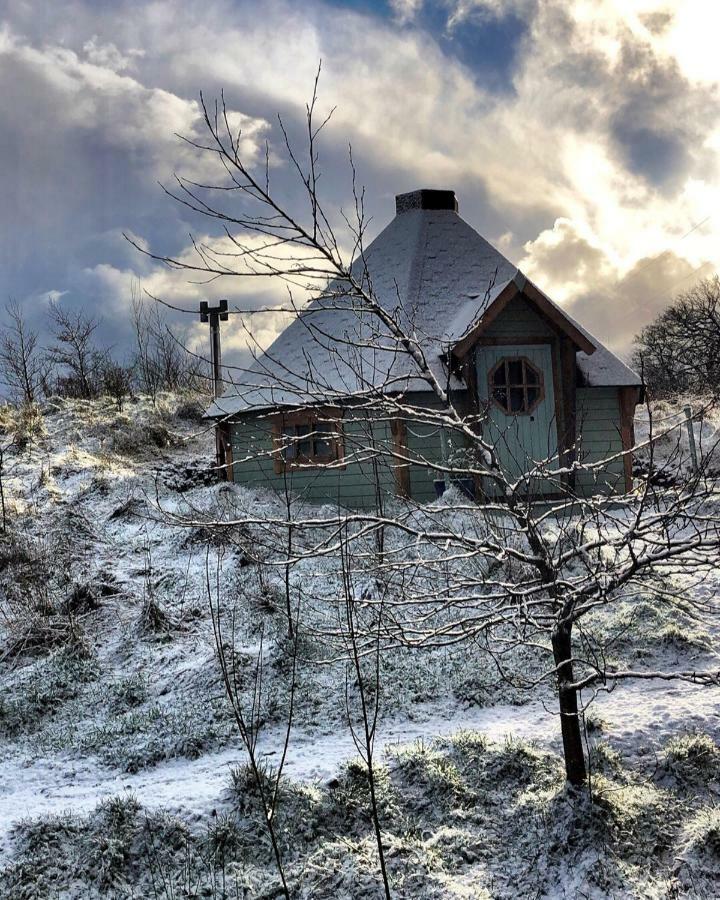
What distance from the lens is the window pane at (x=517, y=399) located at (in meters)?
13.1

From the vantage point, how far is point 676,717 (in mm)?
6309

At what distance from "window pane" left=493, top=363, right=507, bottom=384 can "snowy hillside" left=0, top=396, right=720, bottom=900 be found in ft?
15.8

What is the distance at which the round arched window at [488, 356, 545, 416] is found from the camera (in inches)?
515

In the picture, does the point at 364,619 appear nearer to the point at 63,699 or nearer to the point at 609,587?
the point at 63,699

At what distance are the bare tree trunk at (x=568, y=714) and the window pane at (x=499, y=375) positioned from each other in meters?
8.40

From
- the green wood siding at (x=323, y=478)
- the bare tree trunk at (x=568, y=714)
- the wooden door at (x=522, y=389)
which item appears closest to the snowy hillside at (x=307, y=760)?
the bare tree trunk at (x=568, y=714)

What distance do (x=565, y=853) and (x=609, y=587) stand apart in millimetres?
1989

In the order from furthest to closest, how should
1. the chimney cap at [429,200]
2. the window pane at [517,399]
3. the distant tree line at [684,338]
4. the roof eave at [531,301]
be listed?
the distant tree line at [684,338] < the chimney cap at [429,200] < the window pane at [517,399] < the roof eave at [531,301]

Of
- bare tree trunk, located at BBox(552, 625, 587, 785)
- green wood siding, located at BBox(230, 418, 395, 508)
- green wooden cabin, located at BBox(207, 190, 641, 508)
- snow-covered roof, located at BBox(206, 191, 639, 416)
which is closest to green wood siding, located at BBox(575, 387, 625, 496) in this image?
green wooden cabin, located at BBox(207, 190, 641, 508)

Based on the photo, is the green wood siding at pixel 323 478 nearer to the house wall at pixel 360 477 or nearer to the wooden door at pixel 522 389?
the house wall at pixel 360 477

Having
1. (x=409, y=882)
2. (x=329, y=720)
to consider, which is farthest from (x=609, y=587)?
(x=329, y=720)

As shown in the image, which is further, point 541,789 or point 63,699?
point 63,699

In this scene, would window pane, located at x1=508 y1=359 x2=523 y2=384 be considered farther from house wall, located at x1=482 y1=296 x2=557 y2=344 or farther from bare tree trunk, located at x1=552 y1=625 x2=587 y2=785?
bare tree trunk, located at x1=552 y1=625 x2=587 y2=785

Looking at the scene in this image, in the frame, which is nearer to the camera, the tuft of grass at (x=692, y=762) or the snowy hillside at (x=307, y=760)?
the snowy hillside at (x=307, y=760)
